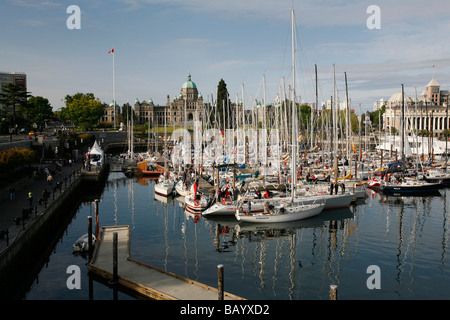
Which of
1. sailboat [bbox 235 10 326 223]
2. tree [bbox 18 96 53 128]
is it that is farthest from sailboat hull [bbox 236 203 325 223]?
tree [bbox 18 96 53 128]

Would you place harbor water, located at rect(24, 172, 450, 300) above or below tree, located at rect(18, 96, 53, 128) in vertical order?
below

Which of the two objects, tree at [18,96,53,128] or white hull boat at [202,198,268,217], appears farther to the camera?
tree at [18,96,53,128]

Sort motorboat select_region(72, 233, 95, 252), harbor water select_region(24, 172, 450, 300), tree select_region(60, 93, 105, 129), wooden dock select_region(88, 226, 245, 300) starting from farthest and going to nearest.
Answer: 1. tree select_region(60, 93, 105, 129)
2. motorboat select_region(72, 233, 95, 252)
3. harbor water select_region(24, 172, 450, 300)
4. wooden dock select_region(88, 226, 245, 300)

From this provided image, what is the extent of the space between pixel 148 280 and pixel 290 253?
1096cm

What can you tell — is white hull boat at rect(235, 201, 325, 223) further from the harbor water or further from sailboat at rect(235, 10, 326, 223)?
the harbor water

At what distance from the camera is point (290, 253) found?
27594 mm

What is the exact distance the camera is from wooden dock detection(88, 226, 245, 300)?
61.3ft

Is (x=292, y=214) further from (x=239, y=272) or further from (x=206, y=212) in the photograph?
(x=239, y=272)

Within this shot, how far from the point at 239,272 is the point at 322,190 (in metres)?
22.0

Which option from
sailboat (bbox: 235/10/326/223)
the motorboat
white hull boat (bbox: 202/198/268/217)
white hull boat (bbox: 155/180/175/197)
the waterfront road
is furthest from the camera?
white hull boat (bbox: 155/180/175/197)

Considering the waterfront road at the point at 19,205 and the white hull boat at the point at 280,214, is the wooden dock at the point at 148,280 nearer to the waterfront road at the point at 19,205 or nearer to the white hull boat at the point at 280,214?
the waterfront road at the point at 19,205

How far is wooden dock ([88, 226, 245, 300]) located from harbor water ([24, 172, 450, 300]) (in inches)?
31.3
